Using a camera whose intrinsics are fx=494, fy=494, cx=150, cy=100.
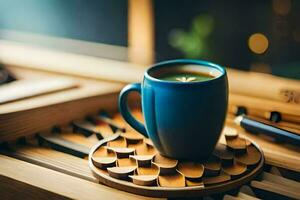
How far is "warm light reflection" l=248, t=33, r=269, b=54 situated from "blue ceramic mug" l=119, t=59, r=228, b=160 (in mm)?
318

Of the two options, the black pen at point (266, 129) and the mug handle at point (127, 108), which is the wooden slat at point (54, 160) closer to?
the mug handle at point (127, 108)

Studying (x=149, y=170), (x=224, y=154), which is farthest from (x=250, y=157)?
(x=149, y=170)

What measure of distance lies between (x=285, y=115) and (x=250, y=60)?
0.20 meters

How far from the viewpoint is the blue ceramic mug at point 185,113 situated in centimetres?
67

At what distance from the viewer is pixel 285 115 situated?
88 cm

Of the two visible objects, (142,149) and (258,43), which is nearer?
(142,149)

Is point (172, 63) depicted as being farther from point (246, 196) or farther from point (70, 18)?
point (70, 18)

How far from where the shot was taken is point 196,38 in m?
1.09

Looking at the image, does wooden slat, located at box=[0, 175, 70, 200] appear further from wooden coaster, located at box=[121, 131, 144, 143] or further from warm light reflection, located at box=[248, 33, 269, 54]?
warm light reflection, located at box=[248, 33, 269, 54]

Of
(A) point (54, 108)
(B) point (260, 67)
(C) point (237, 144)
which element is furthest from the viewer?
(B) point (260, 67)

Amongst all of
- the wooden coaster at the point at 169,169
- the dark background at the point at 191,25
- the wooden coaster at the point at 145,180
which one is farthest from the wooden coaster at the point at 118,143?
the dark background at the point at 191,25

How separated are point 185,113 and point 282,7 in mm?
413

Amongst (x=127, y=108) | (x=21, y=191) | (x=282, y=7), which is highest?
Answer: (x=282, y=7)

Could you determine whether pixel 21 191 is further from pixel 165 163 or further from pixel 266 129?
pixel 266 129
